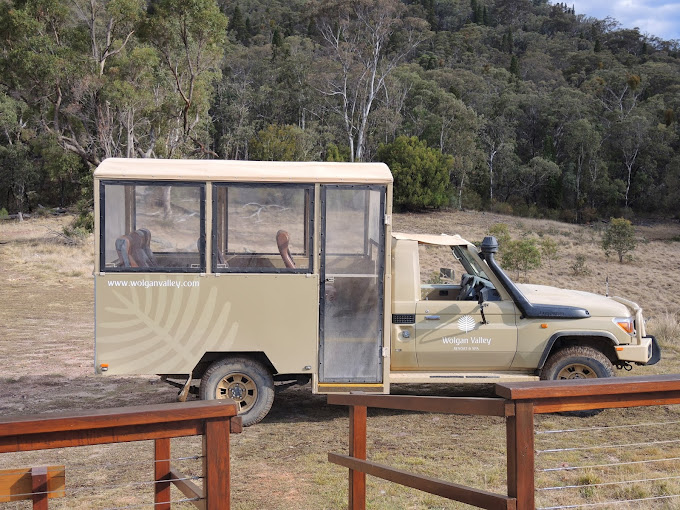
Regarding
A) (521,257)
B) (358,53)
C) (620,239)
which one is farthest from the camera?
(358,53)

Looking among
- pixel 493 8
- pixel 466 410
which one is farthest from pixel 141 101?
pixel 493 8

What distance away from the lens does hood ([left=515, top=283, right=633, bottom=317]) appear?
8.38m

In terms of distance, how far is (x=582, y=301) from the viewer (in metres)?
8.54

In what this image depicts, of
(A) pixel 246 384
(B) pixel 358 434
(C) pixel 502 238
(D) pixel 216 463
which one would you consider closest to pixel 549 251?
(C) pixel 502 238

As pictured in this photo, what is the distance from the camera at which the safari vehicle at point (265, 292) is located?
7.79 metres

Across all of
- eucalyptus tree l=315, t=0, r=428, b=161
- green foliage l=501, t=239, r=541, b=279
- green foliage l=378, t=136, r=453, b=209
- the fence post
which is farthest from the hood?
eucalyptus tree l=315, t=0, r=428, b=161

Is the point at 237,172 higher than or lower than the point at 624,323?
higher

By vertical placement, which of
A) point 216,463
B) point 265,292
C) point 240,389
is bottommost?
point 240,389

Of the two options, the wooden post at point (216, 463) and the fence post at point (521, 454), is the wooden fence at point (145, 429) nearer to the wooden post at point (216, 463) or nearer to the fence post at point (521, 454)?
the wooden post at point (216, 463)

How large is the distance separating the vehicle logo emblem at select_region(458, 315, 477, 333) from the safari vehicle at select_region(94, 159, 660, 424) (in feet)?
0.03

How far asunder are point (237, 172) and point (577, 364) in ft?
13.4

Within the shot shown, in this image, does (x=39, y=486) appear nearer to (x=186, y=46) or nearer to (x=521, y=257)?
(x=521, y=257)

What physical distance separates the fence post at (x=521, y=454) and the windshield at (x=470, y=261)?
554 cm

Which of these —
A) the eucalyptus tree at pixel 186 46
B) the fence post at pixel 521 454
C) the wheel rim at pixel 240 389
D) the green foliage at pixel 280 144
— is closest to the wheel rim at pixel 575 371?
the wheel rim at pixel 240 389
